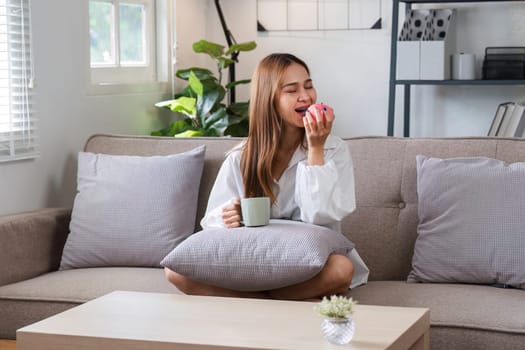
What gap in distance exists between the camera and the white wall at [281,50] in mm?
3564

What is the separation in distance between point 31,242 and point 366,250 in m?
1.06

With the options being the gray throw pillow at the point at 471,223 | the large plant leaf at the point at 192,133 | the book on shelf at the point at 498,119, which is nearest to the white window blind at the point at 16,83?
the large plant leaf at the point at 192,133

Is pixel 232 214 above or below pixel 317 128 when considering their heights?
below

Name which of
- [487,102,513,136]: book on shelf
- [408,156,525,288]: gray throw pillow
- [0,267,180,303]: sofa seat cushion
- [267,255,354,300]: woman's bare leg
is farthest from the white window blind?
[487,102,513,136]: book on shelf

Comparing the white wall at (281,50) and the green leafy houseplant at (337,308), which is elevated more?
the white wall at (281,50)

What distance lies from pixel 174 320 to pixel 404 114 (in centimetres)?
262

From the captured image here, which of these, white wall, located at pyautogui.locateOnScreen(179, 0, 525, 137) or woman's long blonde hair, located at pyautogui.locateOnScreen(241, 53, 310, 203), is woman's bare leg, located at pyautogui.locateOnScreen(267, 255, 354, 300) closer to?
woman's long blonde hair, located at pyautogui.locateOnScreen(241, 53, 310, 203)

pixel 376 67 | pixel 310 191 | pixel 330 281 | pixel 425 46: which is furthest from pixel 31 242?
pixel 376 67

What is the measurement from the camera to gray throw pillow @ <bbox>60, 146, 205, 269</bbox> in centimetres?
310

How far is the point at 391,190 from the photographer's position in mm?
3055

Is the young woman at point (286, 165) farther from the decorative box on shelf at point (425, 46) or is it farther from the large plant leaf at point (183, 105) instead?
the decorative box on shelf at point (425, 46)

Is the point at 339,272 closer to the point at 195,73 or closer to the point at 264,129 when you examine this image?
the point at 264,129

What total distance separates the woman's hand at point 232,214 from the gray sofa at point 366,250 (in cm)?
31

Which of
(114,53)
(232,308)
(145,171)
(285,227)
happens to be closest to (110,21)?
(114,53)
